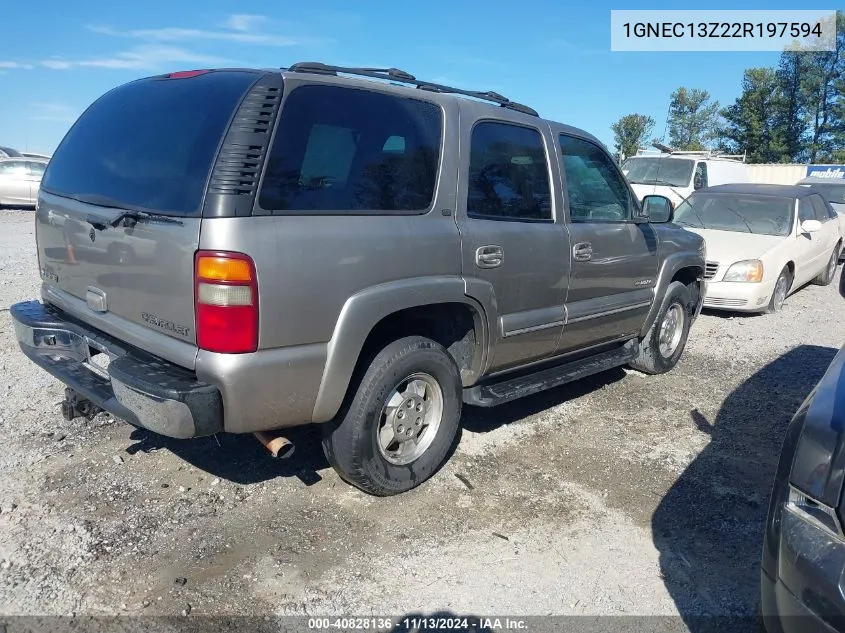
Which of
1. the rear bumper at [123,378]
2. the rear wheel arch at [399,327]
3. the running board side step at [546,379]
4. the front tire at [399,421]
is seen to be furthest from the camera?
the running board side step at [546,379]

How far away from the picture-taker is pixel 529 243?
4004mm

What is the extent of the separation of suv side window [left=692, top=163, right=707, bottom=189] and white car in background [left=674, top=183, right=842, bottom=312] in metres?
4.35

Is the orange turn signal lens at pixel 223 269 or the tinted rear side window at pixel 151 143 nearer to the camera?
the orange turn signal lens at pixel 223 269

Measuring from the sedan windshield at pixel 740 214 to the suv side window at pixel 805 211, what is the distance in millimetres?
182

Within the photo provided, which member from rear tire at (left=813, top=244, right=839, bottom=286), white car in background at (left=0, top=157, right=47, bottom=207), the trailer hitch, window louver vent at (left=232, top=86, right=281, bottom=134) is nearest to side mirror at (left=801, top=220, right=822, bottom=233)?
rear tire at (left=813, top=244, right=839, bottom=286)

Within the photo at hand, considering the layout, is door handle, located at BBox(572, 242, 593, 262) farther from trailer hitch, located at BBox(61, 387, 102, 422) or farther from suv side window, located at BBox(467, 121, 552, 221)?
trailer hitch, located at BBox(61, 387, 102, 422)

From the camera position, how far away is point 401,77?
3.73 m

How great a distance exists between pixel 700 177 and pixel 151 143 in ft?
47.9

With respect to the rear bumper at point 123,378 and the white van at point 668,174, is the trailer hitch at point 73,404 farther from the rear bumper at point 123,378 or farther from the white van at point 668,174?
the white van at point 668,174

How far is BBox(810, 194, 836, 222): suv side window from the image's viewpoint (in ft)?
33.7

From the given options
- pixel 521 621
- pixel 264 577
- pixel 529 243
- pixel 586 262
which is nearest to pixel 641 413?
pixel 586 262

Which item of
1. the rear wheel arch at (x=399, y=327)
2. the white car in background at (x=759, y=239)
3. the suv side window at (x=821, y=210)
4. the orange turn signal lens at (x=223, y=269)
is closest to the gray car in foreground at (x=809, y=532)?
the rear wheel arch at (x=399, y=327)

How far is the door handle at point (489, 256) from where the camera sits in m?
3.70

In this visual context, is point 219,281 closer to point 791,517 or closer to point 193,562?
point 193,562
